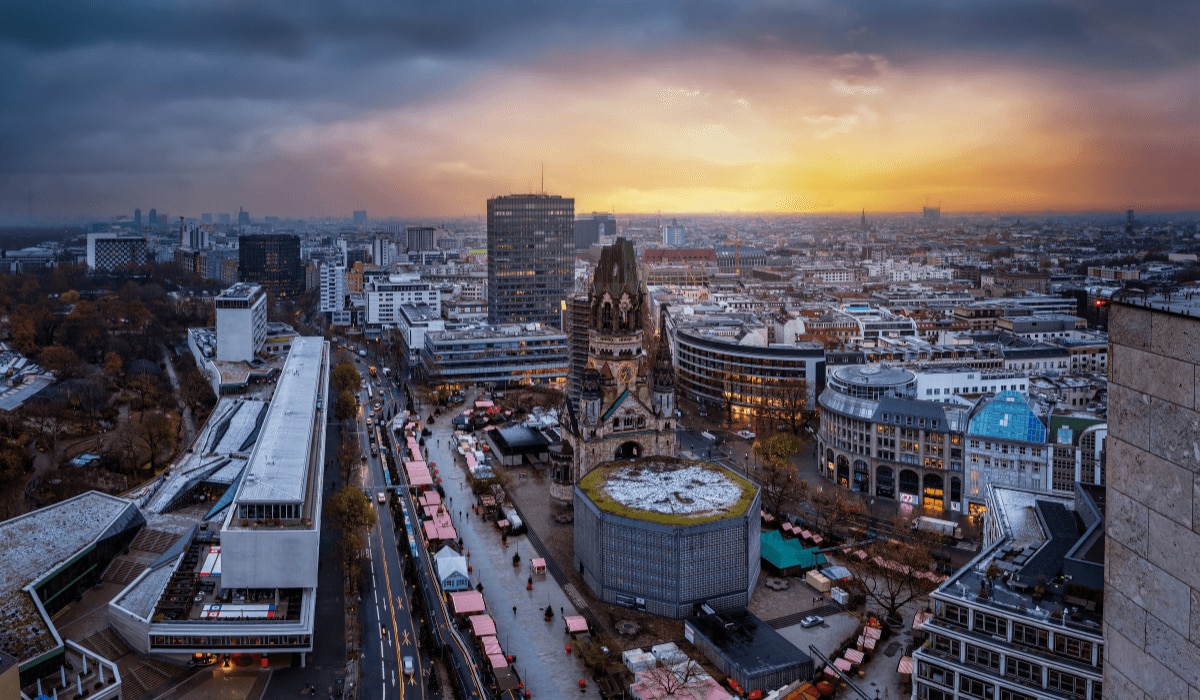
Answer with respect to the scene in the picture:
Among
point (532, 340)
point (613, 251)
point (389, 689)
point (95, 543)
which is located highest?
point (613, 251)

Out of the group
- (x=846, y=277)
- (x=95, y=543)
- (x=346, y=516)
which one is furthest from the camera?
(x=846, y=277)

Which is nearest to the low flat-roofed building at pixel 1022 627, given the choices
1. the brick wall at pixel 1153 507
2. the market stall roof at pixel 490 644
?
the market stall roof at pixel 490 644

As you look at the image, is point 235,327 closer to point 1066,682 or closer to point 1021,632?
point 1021,632

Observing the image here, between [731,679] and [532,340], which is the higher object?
[532,340]

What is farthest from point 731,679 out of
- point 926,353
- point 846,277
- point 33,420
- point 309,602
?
point 846,277

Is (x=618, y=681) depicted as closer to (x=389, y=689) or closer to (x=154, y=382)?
(x=389, y=689)

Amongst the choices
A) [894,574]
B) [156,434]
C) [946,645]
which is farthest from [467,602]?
[156,434]

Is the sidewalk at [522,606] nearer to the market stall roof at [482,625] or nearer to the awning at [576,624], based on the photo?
the awning at [576,624]
